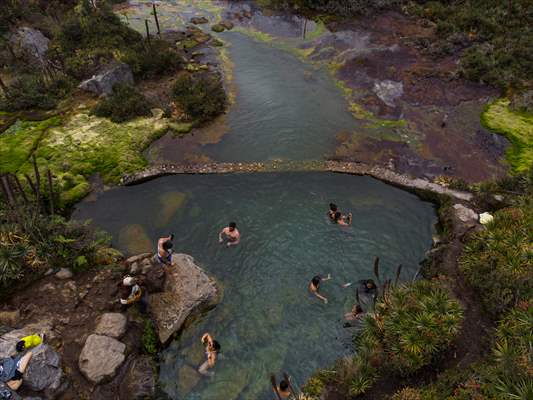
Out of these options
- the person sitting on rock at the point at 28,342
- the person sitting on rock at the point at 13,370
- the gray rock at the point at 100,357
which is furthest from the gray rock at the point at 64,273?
the person sitting on rock at the point at 13,370

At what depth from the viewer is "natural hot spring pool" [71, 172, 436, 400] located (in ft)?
50.5

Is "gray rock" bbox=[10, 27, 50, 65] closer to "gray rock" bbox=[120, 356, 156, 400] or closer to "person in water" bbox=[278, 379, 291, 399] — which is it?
"gray rock" bbox=[120, 356, 156, 400]

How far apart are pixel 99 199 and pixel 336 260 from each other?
15.7 meters

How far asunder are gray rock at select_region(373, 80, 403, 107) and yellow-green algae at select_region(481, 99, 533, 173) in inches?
294

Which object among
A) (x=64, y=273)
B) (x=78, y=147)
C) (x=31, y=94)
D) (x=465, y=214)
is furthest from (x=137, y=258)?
(x=31, y=94)

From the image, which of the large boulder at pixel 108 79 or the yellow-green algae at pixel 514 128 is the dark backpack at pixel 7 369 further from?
the yellow-green algae at pixel 514 128

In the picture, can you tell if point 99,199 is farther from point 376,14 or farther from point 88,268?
point 376,14

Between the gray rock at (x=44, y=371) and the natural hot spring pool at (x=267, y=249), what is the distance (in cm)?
405

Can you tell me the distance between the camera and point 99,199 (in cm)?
2305

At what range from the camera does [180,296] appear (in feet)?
55.7

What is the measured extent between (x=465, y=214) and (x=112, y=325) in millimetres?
19887

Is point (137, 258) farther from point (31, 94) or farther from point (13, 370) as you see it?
point (31, 94)

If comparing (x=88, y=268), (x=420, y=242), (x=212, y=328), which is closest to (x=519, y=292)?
(x=420, y=242)

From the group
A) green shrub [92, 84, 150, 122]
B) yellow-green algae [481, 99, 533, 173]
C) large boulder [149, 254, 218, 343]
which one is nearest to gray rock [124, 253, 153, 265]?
large boulder [149, 254, 218, 343]
